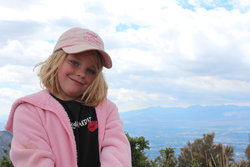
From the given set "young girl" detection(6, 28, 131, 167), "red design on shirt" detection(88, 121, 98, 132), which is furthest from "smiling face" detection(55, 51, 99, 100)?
"red design on shirt" detection(88, 121, 98, 132)

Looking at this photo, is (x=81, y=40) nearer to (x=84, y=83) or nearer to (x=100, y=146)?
(x=84, y=83)

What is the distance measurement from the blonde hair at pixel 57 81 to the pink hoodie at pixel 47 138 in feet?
0.25

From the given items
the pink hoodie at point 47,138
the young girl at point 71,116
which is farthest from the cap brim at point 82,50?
the pink hoodie at point 47,138

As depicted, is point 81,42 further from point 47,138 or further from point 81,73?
point 47,138

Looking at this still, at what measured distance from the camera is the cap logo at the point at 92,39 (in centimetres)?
211

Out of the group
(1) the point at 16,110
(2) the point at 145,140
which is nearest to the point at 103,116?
(1) the point at 16,110

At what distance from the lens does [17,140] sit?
1.84m

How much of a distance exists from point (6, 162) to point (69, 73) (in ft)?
7.88

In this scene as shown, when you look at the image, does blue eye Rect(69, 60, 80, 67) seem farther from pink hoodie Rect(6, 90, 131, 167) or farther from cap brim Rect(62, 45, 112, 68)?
pink hoodie Rect(6, 90, 131, 167)

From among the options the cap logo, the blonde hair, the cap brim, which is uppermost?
the cap logo

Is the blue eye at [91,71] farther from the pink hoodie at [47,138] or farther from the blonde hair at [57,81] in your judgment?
the pink hoodie at [47,138]

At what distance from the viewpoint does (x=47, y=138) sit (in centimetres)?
188

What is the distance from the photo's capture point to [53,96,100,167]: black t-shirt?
196cm

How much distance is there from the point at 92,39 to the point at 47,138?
0.71m
